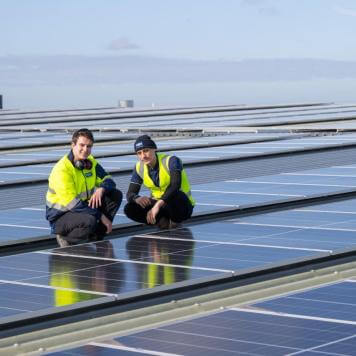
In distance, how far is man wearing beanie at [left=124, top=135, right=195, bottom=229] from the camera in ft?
60.4

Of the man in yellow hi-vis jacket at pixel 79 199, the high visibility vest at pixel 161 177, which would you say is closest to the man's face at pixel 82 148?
the man in yellow hi-vis jacket at pixel 79 199

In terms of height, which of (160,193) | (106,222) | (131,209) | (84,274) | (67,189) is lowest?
(84,274)

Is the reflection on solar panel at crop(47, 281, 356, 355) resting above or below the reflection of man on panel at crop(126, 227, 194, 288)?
below

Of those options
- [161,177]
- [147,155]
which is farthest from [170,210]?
[147,155]

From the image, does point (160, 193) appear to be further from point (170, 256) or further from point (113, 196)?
point (170, 256)

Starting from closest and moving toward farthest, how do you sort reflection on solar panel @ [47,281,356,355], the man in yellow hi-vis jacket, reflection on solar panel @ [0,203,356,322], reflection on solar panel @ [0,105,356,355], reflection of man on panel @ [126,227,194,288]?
reflection on solar panel @ [47,281,356,355] < reflection on solar panel @ [0,105,356,355] < reflection on solar panel @ [0,203,356,322] < reflection of man on panel @ [126,227,194,288] < the man in yellow hi-vis jacket

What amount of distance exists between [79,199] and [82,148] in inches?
31.8

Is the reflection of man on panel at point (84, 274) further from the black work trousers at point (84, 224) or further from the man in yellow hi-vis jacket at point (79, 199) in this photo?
the man in yellow hi-vis jacket at point (79, 199)

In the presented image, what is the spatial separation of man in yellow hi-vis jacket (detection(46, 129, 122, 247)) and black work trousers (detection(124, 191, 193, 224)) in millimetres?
716

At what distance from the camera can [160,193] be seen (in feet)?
62.0

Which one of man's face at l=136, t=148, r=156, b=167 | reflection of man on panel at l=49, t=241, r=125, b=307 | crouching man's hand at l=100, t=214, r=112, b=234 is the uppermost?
man's face at l=136, t=148, r=156, b=167

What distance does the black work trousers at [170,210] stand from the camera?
1852 cm

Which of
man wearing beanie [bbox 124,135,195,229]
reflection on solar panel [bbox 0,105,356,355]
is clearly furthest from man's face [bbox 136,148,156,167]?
reflection on solar panel [bbox 0,105,356,355]

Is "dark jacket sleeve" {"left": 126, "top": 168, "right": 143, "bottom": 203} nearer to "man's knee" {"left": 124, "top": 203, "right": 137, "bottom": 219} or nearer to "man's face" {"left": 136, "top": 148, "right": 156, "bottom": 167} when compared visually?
"man's knee" {"left": 124, "top": 203, "right": 137, "bottom": 219}
